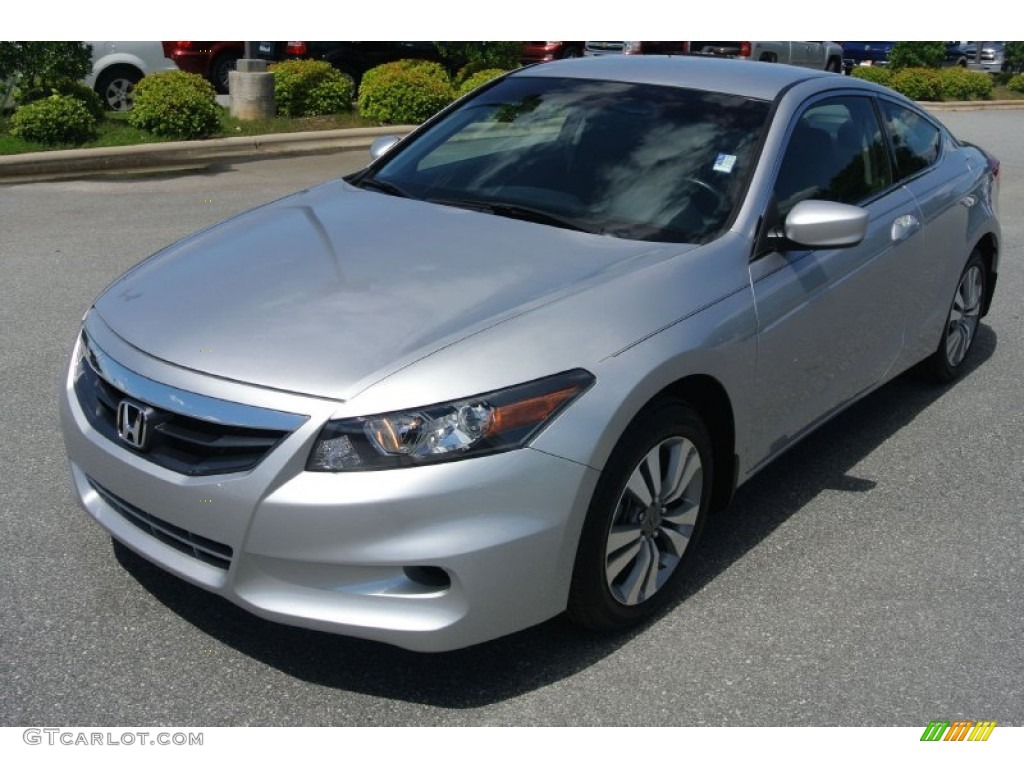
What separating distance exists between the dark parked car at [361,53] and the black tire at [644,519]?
46.9 feet

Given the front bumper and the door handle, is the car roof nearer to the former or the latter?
the door handle

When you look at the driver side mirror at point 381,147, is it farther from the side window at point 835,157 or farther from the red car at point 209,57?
the red car at point 209,57

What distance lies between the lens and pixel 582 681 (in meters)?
3.46

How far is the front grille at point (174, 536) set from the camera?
3.20 metres

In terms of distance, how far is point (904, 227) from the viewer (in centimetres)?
504

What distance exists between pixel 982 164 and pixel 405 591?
442 cm

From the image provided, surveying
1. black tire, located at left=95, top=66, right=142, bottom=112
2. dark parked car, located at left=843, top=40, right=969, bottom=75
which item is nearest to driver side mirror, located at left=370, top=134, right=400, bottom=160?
black tire, located at left=95, top=66, right=142, bottom=112

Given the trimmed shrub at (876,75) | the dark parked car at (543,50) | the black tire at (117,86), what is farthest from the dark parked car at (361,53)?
the trimmed shrub at (876,75)

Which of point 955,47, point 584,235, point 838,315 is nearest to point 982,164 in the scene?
point 838,315

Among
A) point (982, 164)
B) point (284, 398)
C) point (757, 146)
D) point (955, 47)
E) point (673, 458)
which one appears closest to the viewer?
point (284, 398)

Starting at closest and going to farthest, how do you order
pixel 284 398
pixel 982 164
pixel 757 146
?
1. pixel 284 398
2. pixel 757 146
3. pixel 982 164

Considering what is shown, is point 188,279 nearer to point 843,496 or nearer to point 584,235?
point 584,235

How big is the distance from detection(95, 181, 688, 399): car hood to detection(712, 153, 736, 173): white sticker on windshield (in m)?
0.51

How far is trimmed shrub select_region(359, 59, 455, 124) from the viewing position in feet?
48.4
